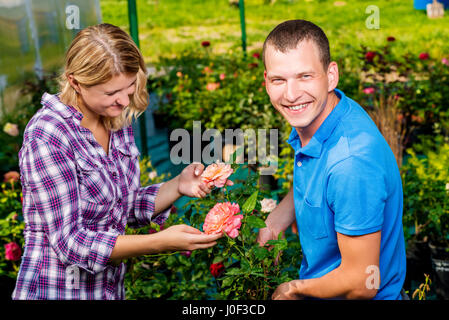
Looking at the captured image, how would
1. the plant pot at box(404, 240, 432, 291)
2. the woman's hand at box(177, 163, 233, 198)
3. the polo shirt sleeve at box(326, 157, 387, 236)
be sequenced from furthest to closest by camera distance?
the plant pot at box(404, 240, 432, 291), the woman's hand at box(177, 163, 233, 198), the polo shirt sleeve at box(326, 157, 387, 236)

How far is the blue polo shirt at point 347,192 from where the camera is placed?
1.31 metres

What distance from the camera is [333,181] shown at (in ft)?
4.44

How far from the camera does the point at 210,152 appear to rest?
4883 millimetres

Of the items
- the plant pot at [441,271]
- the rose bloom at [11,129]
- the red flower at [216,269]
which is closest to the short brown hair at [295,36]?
the red flower at [216,269]

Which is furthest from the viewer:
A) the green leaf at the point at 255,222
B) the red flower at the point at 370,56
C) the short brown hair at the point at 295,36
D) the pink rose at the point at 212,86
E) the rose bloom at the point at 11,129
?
the pink rose at the point at 212,86

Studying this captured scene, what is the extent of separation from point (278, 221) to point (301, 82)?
0.58m

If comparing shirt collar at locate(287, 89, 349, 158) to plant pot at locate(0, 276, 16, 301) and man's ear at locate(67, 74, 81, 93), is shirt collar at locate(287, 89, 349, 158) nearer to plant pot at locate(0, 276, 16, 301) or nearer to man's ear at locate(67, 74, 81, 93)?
man's ear at locate(67, 74, 81, 93)

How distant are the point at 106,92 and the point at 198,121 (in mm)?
3162

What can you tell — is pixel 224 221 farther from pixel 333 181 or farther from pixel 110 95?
pixel 110 95

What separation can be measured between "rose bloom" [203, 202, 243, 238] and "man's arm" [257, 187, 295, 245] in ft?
0.83

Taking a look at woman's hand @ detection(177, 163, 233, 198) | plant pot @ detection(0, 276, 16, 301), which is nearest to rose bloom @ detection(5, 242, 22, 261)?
plant pot @ detection(0, 276, 16, 301)

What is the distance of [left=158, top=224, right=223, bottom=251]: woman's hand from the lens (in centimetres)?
160

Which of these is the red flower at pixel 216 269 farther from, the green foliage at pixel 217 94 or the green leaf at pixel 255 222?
the green foliage at pixel 217 94
